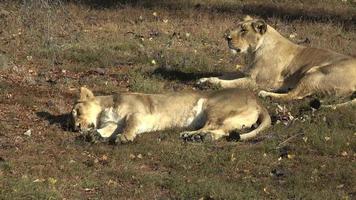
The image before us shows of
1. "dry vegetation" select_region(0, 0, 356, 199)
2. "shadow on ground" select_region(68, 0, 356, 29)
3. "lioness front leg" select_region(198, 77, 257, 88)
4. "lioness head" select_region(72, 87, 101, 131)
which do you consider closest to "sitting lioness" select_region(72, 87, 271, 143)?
"lioness head" select_region(72, 87, 101, 131)

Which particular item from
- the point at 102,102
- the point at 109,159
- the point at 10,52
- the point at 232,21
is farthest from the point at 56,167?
the point at 232,21

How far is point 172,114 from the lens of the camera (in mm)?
10648

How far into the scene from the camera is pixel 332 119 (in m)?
10.8

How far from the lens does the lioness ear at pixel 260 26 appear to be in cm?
1301

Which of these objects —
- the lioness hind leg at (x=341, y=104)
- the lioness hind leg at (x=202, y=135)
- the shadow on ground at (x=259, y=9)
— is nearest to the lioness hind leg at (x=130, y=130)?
the lioness hind leg at (x=202, y=135)

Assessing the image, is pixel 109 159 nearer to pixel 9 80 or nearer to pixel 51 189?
pixel 51 189

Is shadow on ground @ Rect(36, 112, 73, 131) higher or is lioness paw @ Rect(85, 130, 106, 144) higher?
lioness paw @ Rect(85, 130, 106, 144)

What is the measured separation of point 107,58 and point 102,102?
4.22m

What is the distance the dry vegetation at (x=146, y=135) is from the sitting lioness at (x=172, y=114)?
21 cm

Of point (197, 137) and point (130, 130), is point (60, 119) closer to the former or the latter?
point (130, 130)

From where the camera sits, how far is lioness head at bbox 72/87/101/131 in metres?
10.2

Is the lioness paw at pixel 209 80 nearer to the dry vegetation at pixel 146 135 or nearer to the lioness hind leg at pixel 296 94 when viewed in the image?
the dry vegetation at pixel 146 135

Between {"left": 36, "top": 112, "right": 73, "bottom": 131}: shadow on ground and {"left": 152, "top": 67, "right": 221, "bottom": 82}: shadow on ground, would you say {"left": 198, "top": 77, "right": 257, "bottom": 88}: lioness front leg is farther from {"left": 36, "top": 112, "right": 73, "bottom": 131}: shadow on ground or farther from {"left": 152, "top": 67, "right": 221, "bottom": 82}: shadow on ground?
{"left": 36, "top": 112, "right": 73, "bottom": 131}: shadow on ground

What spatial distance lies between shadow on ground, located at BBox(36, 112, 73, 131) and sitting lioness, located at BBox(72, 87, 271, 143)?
222 mm
